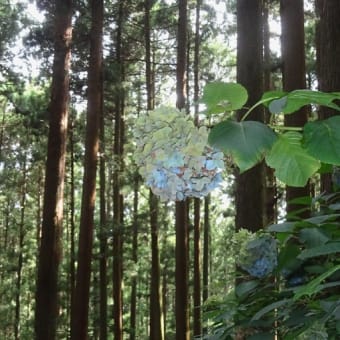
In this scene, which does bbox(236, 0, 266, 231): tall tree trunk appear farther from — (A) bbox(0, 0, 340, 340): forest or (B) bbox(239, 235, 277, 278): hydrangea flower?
(B) bbox(239, 235, 277, 278): hydrangea flower

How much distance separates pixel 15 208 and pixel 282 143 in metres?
30.5

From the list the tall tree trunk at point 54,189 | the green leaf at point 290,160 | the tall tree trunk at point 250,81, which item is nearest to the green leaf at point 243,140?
the green leaf at point 290,160

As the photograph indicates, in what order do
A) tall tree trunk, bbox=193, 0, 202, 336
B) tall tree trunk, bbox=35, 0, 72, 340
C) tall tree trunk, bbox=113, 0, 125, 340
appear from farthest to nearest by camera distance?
tall tree trunk, bbox=193, 0, 202, 336
tall tree trunk, bbox=113, 0, 125, 340
tall tree trunk, bbox=35, 0, 72, 340

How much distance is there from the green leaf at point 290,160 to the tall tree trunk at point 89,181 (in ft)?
37.1

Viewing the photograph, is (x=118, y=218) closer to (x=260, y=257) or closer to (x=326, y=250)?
(x=260, y=257)

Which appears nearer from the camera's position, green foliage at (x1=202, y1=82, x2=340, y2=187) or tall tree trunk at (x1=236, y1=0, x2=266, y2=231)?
green foliage at (x1=202, y1=82, x2=340, y2=187)

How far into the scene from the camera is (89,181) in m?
12.7

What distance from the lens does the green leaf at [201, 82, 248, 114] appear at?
104 centimetres

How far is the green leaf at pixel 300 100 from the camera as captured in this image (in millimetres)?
962

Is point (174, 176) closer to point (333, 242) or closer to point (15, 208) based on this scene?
point (333, 242)

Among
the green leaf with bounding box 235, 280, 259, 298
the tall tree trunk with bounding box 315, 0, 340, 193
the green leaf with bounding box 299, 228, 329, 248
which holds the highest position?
the tall tree trunk with bounding box 315, 0, 340, 193

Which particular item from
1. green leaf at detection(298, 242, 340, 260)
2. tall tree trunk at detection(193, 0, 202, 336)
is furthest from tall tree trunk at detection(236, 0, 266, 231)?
tall tree trunk at detection(193, 0, 202, 336)

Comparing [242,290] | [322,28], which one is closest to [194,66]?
[322,28]

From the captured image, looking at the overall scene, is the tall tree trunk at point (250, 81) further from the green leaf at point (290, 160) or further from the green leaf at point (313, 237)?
the green leaf at point (290, 160)
